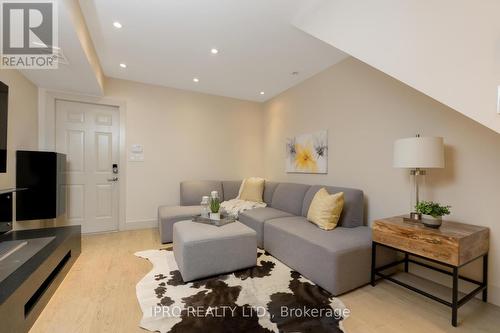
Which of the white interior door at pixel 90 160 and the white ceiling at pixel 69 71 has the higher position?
the white ceiling at pixel 69 71

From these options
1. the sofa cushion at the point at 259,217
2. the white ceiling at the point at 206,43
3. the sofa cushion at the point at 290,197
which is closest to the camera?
the white ceiling at the point at 206,43

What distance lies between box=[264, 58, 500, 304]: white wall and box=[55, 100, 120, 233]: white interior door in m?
3.04

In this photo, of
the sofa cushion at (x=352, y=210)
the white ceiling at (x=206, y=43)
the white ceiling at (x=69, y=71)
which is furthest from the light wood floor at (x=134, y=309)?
the white ceiling at (x=206, y=43)

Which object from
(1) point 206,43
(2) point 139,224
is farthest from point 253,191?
(1) point 206,43

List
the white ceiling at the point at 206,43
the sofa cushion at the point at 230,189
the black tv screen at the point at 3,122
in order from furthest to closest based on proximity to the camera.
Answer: the sofa cushion at the point at 230,189, the white ceiling at the point at 206,43, the black tv screen at the point at 3,122

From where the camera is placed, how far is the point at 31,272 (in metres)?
1.43

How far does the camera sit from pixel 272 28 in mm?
2186

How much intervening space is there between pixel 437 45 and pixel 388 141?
1.28 meters

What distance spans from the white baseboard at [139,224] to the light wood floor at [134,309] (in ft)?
4.31

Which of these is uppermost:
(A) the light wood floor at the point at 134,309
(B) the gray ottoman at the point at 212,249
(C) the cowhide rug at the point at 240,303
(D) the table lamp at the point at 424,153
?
(D) the table lamp at the point at 424,153

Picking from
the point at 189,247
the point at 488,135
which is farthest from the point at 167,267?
the point at 488,135

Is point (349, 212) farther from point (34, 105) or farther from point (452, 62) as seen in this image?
point (34, 105)

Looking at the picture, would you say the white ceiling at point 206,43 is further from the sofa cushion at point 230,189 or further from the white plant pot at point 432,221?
the white plant pot at point 432,221

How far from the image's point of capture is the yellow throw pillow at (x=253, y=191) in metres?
3.74
